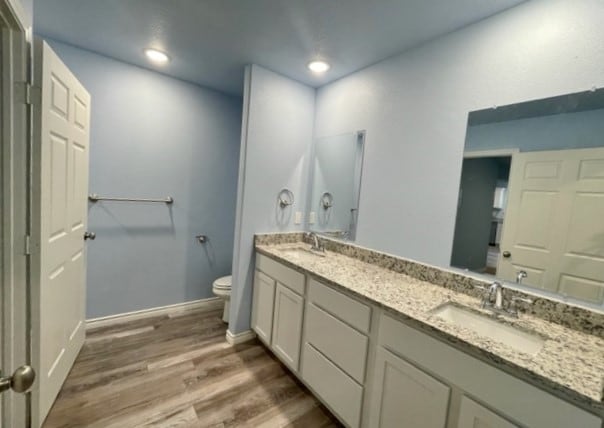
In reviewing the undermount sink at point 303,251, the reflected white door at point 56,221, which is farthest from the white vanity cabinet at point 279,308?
the reflected white door at point 56,221

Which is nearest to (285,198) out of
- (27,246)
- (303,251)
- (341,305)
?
(303,251)

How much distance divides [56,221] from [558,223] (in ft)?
8.30

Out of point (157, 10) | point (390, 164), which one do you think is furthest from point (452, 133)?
point (157, 10)

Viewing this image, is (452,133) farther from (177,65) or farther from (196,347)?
(196,347)

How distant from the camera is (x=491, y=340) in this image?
96 cm

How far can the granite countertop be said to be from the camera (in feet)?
2.53

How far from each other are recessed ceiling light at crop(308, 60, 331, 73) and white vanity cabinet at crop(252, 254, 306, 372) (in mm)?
1586

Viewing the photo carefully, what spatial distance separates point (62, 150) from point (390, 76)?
2135 millimetres

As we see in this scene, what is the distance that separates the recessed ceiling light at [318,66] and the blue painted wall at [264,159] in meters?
0.30

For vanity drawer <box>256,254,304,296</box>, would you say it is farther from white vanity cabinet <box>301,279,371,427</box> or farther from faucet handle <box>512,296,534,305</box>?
faucet handle <box>512,296,534,305</box>

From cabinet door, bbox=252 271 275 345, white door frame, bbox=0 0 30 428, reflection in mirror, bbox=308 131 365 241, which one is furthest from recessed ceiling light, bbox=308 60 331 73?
cabinet door, bbox=252 271 275 345

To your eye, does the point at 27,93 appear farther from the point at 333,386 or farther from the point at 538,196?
the point at 538,196

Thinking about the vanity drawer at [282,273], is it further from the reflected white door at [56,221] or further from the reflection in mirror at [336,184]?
the reflected white door at [56,221]

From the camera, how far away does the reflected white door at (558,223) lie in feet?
3.62
